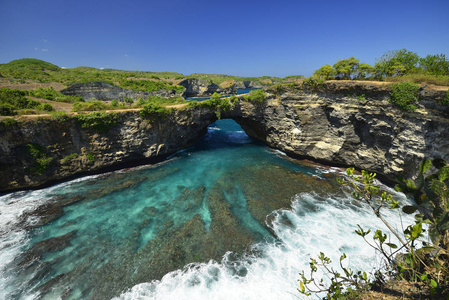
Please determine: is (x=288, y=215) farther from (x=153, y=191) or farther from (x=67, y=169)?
(x=67, y=169)

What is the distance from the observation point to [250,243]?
12.5m

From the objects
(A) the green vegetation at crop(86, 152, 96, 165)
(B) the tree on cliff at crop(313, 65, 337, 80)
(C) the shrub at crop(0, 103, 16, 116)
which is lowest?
(A) the green vegetation at crop(86, 152, 96, 165)

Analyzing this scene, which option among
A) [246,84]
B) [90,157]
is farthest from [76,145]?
[246,84]

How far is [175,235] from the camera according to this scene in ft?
43.4

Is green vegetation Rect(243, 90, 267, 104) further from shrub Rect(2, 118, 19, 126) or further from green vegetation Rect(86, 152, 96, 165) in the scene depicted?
shrub Rect(2, 118, 19, 126)

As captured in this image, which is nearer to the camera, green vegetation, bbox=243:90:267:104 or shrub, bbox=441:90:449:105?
shrub, bbox=441:90:449:105

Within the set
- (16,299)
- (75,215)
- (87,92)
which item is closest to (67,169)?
(75,215)

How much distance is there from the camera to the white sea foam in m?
9.76

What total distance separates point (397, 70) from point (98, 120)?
3296 cm

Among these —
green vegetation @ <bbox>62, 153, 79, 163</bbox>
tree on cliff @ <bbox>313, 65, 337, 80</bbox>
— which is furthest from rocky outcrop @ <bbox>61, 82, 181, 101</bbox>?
tree on cliff @ <bbox>313, 65, 337, 80</bbox>

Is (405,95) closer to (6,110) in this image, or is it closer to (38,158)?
(38,158)

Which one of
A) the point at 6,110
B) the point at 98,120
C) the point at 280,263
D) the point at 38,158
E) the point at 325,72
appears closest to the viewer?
the point at 280,263

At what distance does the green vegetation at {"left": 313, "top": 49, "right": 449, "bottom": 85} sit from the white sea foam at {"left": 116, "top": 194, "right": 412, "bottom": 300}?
40.7 ft

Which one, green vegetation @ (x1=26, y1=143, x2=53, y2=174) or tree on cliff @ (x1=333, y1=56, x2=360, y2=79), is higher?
tree on cliff @ (x1=333, y1=56, x2=360, y2=79)
